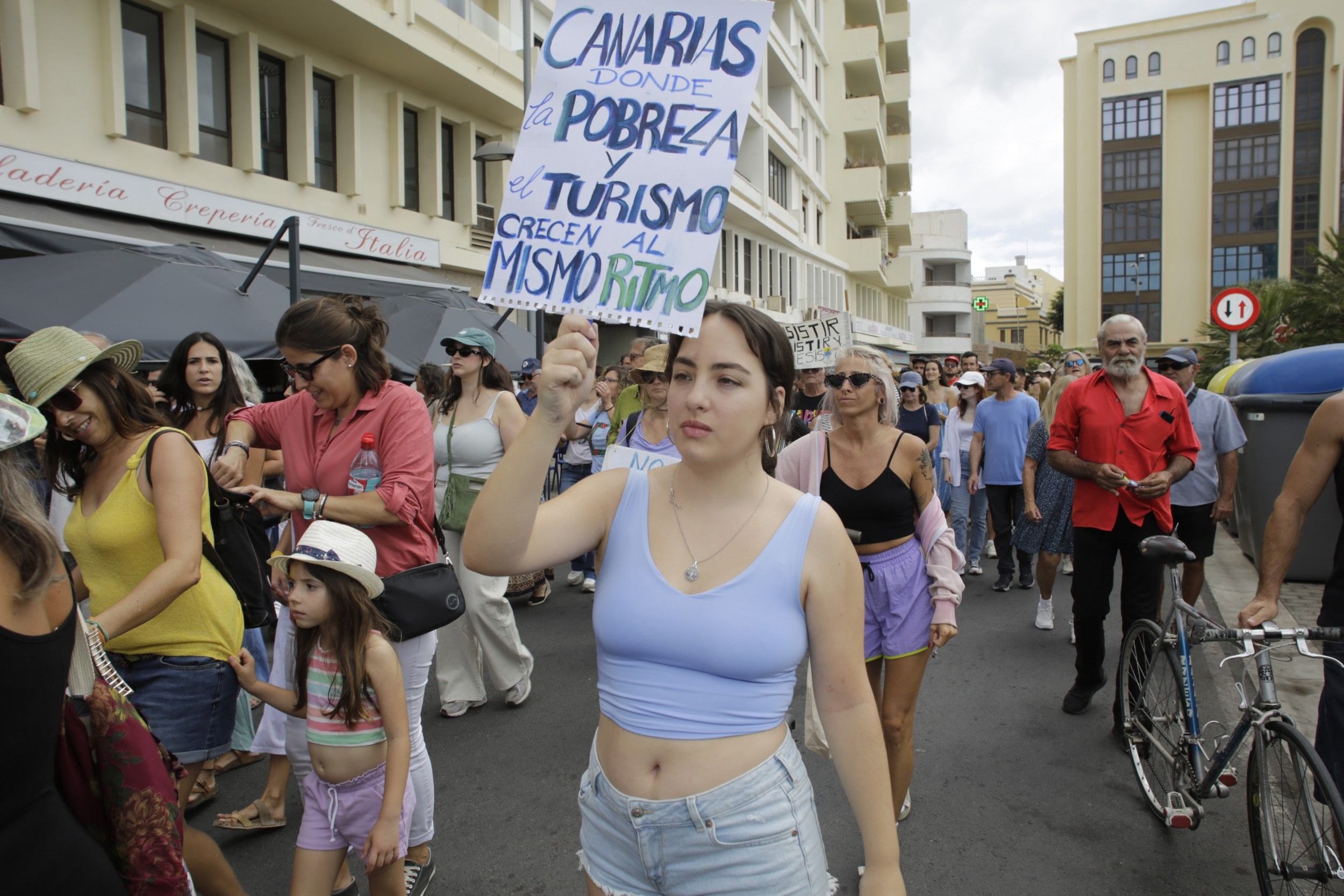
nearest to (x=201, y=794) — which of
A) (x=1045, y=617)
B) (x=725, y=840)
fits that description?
(x=725, y=840)

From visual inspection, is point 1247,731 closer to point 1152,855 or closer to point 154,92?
point 1152,855

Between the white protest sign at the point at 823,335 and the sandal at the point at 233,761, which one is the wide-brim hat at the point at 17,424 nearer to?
the sandal at the point at 233,761

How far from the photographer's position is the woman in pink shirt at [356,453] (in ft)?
10.3

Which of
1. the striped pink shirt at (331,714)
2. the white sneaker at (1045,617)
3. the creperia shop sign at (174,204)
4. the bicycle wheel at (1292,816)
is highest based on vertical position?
the creperia shop sign at (174,204)

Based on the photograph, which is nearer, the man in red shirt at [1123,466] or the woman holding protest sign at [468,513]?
the man in red shirt at [1123,466]

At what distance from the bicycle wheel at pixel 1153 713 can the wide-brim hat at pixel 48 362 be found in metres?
4.16

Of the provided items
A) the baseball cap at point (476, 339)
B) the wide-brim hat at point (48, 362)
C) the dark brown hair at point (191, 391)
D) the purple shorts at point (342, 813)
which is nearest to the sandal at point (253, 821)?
the purple shorts at point (342, 813)

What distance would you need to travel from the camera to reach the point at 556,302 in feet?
6.35

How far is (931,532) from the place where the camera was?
3.63 meters

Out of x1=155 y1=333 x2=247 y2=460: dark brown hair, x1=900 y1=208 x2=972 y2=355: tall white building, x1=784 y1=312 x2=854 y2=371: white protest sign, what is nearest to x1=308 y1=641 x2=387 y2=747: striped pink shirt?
x1=155 y1=333 x2=247 y2=460: dark brown hair

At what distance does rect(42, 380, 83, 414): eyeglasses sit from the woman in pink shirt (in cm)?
63

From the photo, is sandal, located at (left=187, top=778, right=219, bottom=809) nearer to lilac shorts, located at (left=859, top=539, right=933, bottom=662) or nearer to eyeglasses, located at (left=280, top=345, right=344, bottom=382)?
eyeglasses, located at (left=280, top=345, right=344, bottom=382)

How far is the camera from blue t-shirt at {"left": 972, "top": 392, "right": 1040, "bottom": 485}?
8094 millimetres

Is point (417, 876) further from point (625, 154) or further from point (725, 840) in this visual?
point (625, 154)
